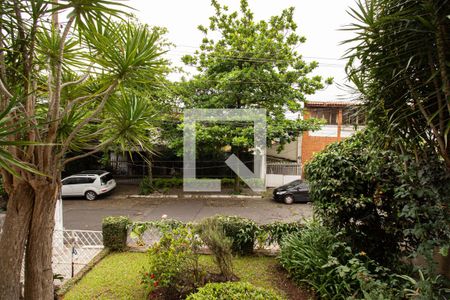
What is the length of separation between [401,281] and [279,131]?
6189 mm

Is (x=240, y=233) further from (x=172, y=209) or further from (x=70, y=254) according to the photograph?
(x=172, y=209)

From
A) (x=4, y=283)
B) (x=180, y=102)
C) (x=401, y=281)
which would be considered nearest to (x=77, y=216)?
(x=180, y=102)

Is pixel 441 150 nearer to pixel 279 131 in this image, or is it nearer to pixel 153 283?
pixel 153 283

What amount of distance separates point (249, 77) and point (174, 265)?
6625 mm

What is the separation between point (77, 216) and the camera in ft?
27.4

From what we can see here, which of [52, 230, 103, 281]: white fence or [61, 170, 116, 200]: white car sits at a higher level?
[61, 170, 116, 200]: white car

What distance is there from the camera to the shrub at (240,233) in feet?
15.6

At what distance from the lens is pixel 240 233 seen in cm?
475


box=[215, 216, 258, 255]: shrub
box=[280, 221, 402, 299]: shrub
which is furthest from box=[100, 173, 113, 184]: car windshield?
box=[280, 221, 402, 299]: shrub

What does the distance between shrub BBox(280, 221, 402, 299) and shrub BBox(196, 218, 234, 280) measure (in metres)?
0.97

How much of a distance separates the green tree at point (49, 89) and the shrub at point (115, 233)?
252 centimetres

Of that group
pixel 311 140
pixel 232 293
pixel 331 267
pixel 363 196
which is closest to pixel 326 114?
pixel 311 140

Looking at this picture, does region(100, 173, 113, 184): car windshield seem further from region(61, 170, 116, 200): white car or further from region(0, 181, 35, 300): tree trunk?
region(0, 181, 35, 300): tree trunk

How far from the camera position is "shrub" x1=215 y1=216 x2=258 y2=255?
4.75 metres
